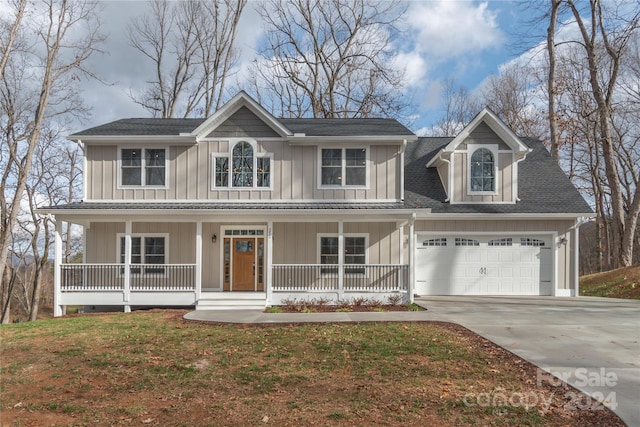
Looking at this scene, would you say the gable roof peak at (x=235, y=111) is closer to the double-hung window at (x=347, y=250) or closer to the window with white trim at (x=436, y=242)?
the double-hung window at (x=347, y=250)

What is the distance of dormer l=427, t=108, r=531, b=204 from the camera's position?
1588cm

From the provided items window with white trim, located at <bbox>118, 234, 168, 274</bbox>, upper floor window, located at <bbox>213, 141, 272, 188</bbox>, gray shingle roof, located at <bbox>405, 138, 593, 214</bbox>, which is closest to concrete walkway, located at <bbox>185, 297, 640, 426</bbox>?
gray shingle roof, located at <bbox>405, 138, 593, 214</bbox>

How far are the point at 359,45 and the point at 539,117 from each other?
12.6 metres

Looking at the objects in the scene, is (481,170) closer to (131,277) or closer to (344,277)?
(344,277)

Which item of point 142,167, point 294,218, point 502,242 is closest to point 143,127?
point 142,167

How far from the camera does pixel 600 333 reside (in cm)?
881

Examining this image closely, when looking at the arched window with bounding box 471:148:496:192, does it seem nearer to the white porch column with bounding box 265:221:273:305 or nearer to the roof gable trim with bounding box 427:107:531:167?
the roof gable trim with bounding box 427:107:531:167

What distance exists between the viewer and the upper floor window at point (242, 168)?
14555mm

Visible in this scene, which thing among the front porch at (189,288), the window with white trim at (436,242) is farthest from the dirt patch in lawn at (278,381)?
the window with white trim at (436,242)

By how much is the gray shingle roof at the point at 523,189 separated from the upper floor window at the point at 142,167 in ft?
27.5

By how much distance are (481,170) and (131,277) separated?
12812mm

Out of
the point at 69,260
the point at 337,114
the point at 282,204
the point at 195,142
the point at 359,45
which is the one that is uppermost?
the point at 359,45

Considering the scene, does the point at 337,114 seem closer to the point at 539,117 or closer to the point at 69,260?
the point at 539,117

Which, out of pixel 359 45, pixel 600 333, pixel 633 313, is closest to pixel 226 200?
pixel 600 333
